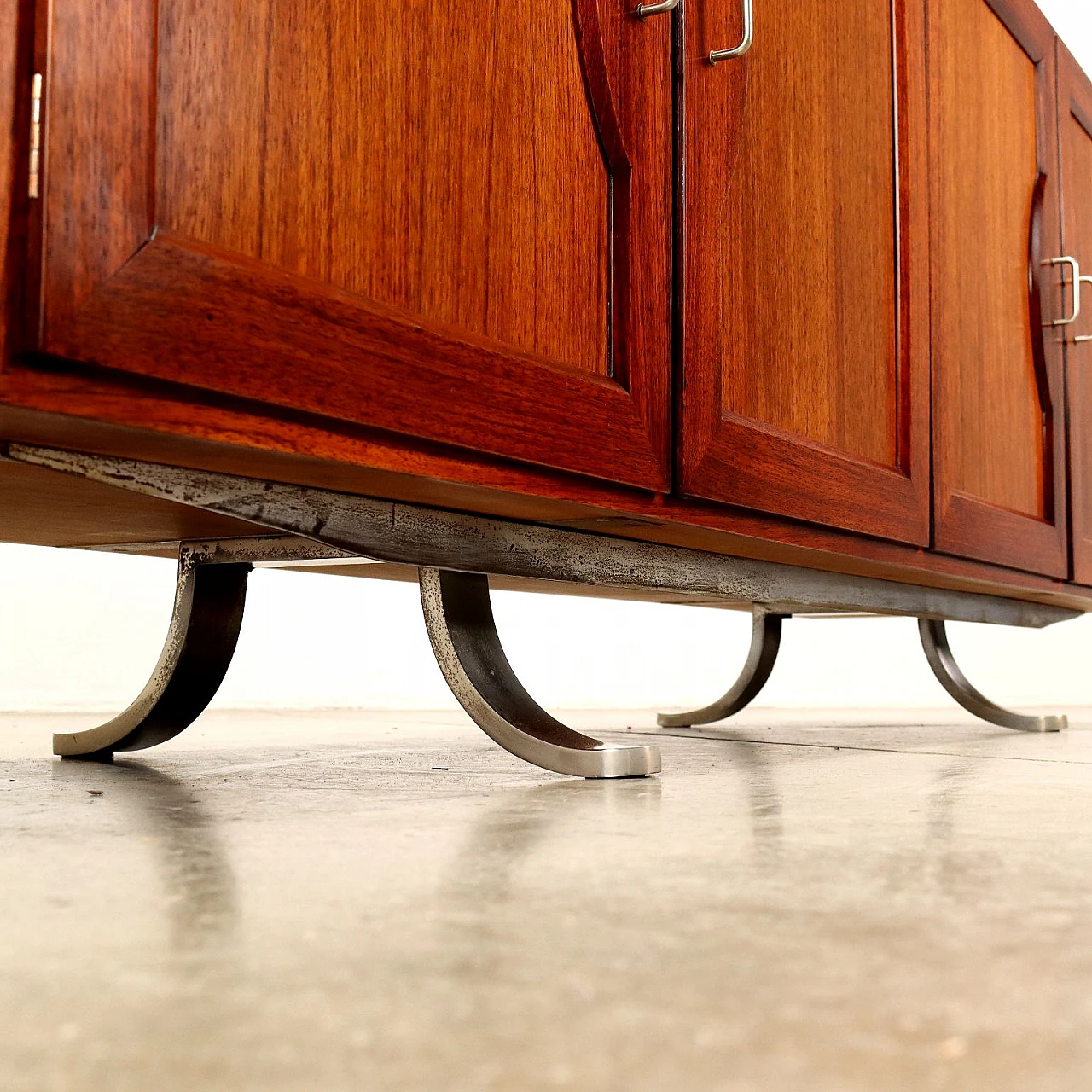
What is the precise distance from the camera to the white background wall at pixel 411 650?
179 centimetres

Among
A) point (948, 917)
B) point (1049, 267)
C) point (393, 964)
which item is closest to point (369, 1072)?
point (393, 964)

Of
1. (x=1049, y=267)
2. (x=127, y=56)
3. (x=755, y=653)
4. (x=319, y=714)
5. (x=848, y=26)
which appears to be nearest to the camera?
(x=127, y=56)

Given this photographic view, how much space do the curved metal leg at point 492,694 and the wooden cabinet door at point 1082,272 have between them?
86 centimetres

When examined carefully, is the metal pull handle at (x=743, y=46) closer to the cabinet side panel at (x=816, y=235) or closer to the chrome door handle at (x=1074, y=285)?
the cabinet side panel at (x=816, y=235)

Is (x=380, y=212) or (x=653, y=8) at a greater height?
(x=653, y=8)

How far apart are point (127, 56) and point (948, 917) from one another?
44 centimetres

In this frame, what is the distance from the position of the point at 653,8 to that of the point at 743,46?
3.6 inches

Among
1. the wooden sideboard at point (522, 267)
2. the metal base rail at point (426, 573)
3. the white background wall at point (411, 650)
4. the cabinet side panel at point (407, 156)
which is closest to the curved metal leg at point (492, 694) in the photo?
the metal base rail at point (426, 573)

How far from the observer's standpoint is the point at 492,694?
32.1 inches

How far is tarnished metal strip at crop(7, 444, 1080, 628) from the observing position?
23.0 inches

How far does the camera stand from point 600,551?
2.76 ft

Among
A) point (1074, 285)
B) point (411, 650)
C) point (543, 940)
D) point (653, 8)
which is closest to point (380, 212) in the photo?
point (653, 8)

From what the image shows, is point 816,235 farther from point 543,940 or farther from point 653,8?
point 543,940

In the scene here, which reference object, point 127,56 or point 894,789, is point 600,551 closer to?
point 894,789
